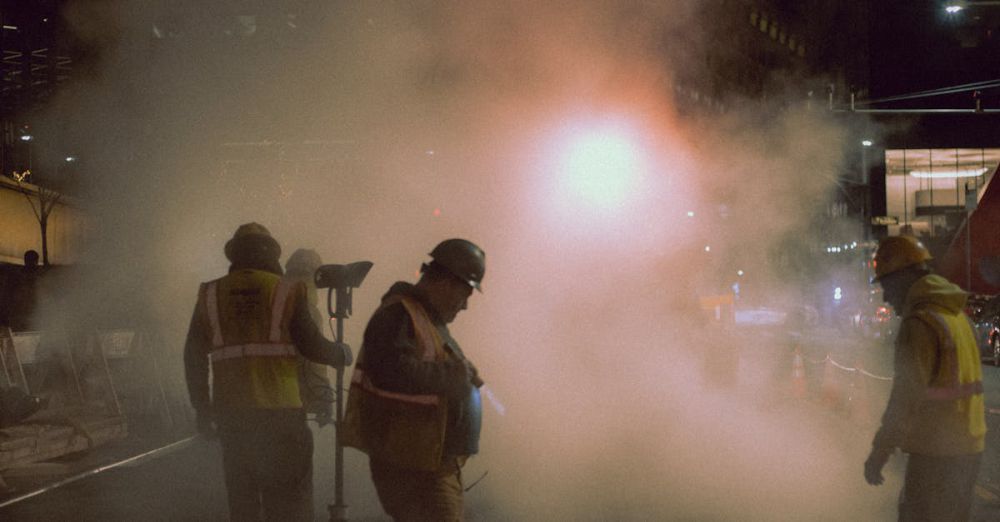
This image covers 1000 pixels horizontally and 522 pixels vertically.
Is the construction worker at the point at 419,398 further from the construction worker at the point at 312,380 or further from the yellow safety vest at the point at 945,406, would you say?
the construction worker at the point at 312,380

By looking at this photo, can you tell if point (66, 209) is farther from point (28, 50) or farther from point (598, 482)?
point (598, 482)

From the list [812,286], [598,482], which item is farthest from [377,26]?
[812,286]

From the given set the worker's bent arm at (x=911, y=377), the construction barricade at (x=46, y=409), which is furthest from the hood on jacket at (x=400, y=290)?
the construction barricade at (x=46, y=409)

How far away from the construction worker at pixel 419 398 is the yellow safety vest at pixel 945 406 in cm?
139

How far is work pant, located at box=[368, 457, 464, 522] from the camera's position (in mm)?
2801

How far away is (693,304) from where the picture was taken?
30.8 ft

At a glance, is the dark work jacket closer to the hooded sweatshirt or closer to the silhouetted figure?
the hooded sweatshirt

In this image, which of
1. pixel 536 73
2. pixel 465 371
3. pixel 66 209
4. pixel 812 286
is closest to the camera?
pixel 465 371

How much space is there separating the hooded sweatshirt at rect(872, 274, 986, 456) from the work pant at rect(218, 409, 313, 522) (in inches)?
76.8

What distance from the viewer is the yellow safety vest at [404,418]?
2.74 m

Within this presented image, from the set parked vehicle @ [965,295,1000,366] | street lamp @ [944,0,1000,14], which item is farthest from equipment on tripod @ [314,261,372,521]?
parked vehicle @ [965,295,1000,366]

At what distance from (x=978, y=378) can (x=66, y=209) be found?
19181 millimetres

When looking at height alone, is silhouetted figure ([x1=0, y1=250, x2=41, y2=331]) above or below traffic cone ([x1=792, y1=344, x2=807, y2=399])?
above

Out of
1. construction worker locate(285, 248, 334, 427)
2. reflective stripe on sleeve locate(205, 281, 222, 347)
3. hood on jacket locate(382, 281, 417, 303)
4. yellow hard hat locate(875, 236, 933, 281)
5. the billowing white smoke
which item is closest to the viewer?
hood on jacket locate(382, 281, 417, 303)
